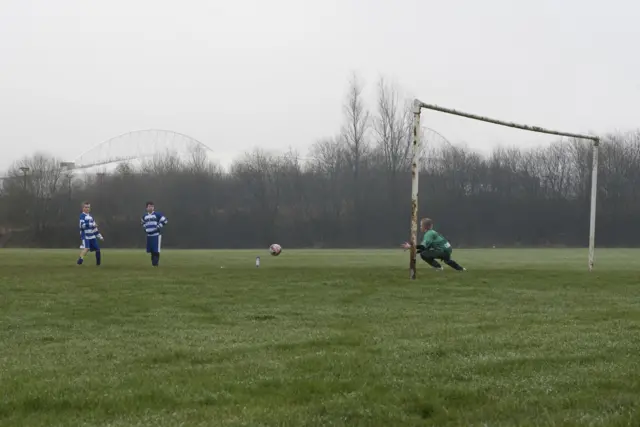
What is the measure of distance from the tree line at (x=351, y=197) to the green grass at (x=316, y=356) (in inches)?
2466

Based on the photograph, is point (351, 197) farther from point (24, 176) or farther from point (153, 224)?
point (153, 224)

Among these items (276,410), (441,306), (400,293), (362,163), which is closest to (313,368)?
(276,410)

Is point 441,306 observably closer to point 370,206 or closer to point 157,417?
point 157,417

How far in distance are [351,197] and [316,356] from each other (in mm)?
72029

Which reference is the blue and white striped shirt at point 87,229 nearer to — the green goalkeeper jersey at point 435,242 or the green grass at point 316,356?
the green grass at point 316,356

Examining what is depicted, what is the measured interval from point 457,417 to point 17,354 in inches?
168

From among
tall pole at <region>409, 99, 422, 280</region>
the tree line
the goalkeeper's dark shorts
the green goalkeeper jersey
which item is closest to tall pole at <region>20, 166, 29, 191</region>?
the tree line

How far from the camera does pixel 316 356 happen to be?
589 centimetres

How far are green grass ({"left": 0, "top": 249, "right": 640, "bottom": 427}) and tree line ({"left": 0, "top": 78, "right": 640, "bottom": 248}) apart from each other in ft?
206

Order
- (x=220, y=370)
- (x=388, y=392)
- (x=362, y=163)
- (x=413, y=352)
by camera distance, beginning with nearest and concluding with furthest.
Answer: (x=388, y=392) → (x=220, y=370) → (x=413, y=352) → (x=362, y=163)

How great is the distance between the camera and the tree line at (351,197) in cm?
7312

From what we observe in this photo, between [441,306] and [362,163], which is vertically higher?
[362,163]

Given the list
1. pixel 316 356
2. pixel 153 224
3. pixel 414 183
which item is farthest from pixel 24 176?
pixel 316 356

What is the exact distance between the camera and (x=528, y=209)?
253 feet
